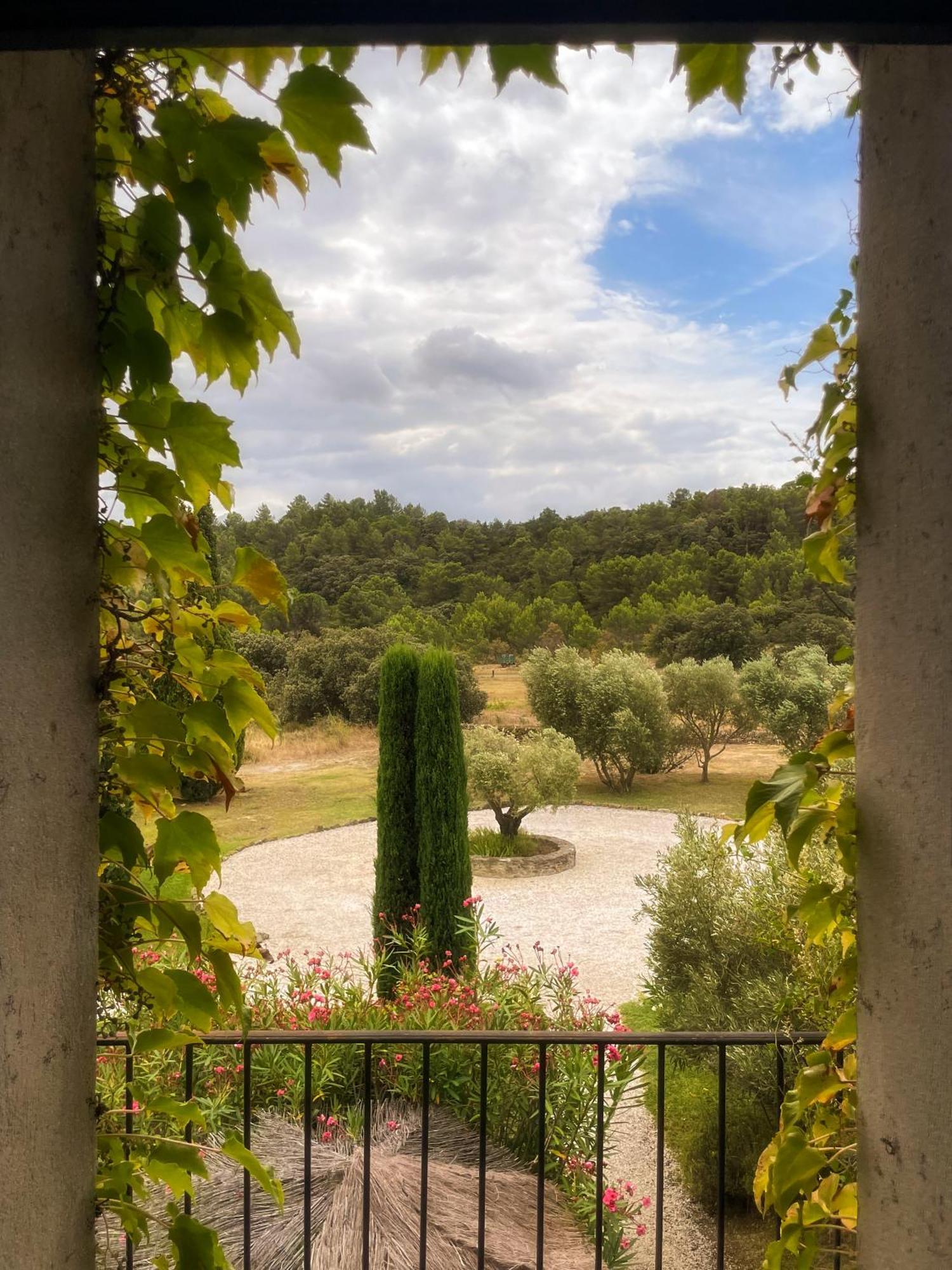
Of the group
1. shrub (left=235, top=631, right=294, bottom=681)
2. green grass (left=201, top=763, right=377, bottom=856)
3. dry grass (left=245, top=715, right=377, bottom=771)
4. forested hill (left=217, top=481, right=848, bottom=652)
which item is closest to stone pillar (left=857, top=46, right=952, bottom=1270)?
green grass (left=201, top=763, right=377, bottom=856)

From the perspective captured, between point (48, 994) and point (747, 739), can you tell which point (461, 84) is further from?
point (747, 739)

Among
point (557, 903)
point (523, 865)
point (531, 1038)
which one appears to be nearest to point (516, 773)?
point (523, 865)

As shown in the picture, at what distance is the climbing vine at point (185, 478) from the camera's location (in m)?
0.64

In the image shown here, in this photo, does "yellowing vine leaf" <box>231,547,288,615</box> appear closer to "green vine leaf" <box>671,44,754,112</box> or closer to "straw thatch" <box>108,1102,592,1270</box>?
"green vine leaf" <box>671,44,754,112</box>

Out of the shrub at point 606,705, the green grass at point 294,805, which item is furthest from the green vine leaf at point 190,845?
the shrub at point 606,705

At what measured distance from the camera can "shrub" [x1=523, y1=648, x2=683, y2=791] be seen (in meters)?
13.4

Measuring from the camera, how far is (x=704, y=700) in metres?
14.0

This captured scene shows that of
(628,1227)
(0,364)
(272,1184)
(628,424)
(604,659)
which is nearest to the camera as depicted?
(0,364)

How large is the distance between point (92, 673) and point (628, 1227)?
4011 mm

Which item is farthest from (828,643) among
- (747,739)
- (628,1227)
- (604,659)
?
(628,1227)

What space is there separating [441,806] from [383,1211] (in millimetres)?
3371

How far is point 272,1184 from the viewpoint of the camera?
0.73 meters

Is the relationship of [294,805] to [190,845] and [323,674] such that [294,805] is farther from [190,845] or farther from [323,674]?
[190,845]

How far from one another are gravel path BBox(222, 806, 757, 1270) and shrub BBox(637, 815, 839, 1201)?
30 cm
